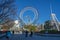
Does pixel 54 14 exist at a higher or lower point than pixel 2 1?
higher

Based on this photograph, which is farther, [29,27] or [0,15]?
[29,27]

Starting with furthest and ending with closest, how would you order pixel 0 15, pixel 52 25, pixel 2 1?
pixel 52 25, pixel 0 15, pixel 2 1

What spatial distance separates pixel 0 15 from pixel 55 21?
64.6m

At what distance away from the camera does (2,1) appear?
29766mm

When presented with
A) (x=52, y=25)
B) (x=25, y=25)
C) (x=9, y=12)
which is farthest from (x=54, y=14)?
(x=9, y=12)

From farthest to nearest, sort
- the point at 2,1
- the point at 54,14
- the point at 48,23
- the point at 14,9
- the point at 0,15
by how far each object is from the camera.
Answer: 1. the point at 48,23
2. the point at 54,14
3. the point at 14,9
4. the point at 0,15
5. the point at 2,1

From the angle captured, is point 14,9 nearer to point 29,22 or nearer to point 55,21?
point 55,21

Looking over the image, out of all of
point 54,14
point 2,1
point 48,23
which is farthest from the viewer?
point 48,23

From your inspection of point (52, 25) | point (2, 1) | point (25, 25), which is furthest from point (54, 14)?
point (2, 1)

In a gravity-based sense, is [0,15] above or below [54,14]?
below

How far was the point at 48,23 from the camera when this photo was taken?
364 ft

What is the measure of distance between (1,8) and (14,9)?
5046 mm

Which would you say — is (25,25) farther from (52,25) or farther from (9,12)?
(9,12)

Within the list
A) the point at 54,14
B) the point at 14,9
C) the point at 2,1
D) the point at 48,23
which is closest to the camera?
the point at 2,1
